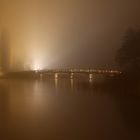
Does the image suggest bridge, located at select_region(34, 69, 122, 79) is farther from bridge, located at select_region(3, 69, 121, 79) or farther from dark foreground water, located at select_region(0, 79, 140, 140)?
dark foreground water, located at select_region(0, 79, 140, 140)

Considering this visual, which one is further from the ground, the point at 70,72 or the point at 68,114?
the point at 70,72

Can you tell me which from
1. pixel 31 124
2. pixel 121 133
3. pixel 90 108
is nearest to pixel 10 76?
pixel 90 108

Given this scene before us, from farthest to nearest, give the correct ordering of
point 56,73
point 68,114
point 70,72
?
point 56,73 → point 70,72 → point 68,114

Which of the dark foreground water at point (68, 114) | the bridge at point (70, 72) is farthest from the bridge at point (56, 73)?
A: the dark foreground water at point (68, 114)

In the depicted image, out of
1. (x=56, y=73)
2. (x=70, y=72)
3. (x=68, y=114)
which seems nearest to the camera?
(x=68, y=114)

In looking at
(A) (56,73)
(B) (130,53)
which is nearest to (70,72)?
(A) (56,73)

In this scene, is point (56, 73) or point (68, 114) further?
point (56, 73)

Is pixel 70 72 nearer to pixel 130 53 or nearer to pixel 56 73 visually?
pixel 56 73

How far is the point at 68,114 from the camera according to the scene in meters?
8.47

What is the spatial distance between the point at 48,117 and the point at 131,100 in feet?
7.31

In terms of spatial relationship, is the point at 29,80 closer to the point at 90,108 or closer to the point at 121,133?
the point at 90,108

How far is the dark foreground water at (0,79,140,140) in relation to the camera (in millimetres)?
6902

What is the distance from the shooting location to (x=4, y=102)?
394 inches

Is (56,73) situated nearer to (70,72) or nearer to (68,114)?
(70,72)
